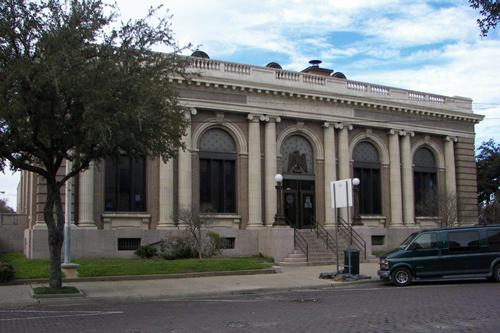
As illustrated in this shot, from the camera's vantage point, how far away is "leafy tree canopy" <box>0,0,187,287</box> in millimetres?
15086

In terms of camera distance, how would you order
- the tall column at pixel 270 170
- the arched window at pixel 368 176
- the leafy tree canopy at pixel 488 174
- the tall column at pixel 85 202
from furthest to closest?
the leafy tree canopy at pixel 488 174, the arched window at pixel 368 176, the tall column at pixel 270 170, the tall column at pixel 85 202

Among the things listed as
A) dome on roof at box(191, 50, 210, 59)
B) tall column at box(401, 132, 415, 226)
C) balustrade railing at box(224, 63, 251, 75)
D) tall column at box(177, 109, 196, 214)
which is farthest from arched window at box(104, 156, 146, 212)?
tall column at box(401, 132, 415, 226)

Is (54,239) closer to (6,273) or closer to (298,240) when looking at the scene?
(6,273)

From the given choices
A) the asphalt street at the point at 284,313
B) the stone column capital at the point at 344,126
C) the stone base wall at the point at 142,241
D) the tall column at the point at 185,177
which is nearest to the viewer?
the asphalt street at the point at 284,313

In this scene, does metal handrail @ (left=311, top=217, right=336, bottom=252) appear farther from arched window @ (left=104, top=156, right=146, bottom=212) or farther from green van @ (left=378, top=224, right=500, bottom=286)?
green van @ (left=378, top=224, right=500, bottom=286)

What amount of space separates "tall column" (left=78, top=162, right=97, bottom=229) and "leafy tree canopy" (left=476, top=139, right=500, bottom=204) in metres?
41.5

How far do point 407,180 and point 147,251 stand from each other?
1899 centimetres

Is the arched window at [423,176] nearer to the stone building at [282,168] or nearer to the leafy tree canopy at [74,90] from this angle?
the stone building at [282,168]

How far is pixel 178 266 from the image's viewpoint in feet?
74.1

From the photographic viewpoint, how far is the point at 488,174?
56.5 m

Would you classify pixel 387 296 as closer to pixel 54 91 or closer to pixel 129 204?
pixel 54 91

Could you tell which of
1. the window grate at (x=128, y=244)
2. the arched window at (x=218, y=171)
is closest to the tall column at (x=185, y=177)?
the arched window at (x=218, y=171)

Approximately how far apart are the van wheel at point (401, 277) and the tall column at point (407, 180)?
63.1ft

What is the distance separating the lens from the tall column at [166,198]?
1180 inches
